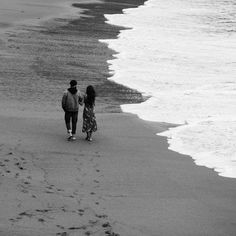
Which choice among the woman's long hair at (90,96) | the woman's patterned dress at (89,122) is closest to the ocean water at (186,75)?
the woman's patterned dress at (89,122)

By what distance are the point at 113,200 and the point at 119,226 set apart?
1.15 meters

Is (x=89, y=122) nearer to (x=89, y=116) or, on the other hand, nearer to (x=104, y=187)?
(x=89, y=116)

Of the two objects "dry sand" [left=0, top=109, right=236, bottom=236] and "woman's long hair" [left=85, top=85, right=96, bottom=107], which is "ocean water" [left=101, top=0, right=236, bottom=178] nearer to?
"dry sand" [left=0, top=109, right=236, bottom=236]

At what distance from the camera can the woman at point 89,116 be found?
14648 millimetres

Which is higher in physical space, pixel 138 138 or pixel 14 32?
pixel 14 32

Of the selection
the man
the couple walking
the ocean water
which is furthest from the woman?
the ocean water

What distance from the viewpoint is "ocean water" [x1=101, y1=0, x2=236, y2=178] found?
1541 centimetres

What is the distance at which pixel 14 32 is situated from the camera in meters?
31.4

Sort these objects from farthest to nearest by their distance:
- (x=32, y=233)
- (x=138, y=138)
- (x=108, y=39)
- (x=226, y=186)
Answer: (x=108, y=39)
(x=138, y=138)
(x=226, y=186)
(x=32, y=233)

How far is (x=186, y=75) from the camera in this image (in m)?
24.8

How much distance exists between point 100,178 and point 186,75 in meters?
13.4

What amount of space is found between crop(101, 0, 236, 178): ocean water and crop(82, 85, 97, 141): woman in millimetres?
1885

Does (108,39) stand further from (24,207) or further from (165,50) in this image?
(24,207)

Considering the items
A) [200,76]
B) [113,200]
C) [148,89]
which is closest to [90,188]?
[113,200]
